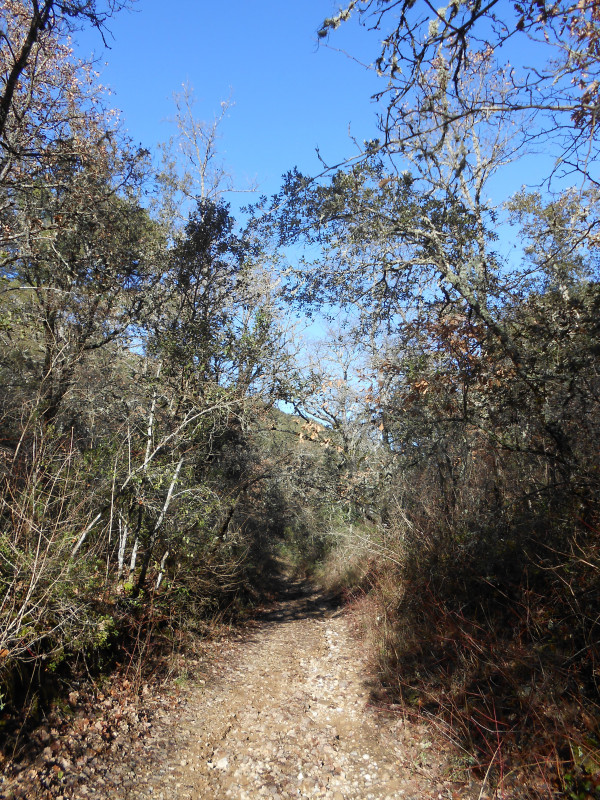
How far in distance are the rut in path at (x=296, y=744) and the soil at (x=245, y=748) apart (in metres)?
0.01

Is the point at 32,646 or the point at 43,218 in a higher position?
the point at 43,218

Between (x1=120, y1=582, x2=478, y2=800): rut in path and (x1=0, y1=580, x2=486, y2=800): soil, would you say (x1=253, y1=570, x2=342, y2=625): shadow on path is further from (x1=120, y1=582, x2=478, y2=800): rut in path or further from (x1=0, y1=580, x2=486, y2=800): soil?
(x1=0, y1=580, x2=486, y2=800): soil

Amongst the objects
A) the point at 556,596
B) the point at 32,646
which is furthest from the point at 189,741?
the point at 556,596

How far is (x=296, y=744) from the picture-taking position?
4.78 m

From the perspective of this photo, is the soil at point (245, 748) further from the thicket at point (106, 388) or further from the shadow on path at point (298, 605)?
the shadow on path at point (298, 605)

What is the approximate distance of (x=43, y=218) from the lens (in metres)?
8.03

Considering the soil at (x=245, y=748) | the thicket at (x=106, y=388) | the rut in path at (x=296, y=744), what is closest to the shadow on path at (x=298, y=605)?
the thicket at (x=106, y=388)

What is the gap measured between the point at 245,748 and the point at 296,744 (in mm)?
562

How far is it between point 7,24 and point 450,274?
7392 mm

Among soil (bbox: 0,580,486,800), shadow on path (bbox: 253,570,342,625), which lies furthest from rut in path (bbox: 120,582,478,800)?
shadow on path (bbox: 253,570,342,625)

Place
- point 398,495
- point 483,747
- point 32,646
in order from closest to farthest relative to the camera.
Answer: point 483,747, point 32,646, point 398,495

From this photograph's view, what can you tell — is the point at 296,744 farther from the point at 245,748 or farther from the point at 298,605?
the point at 298,605

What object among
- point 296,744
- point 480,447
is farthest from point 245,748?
point 480,447

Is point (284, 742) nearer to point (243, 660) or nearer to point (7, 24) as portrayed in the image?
point (243, 660)
